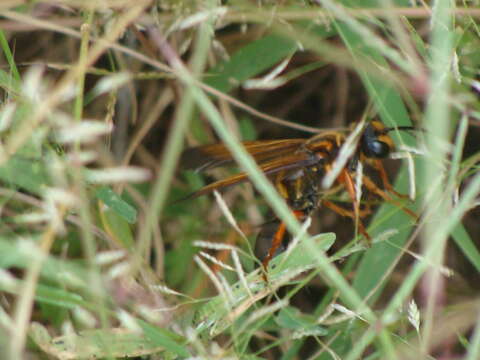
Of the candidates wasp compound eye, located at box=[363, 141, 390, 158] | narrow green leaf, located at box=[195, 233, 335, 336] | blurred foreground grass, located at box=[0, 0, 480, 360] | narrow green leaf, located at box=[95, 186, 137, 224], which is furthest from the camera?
wasp compound eye, located at box=[363, 141, 390, 158]

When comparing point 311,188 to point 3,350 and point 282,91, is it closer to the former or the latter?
point 282,91

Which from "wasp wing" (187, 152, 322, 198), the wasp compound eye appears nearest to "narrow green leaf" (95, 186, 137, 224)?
"wasp wing" (187, 152, 322, 198)

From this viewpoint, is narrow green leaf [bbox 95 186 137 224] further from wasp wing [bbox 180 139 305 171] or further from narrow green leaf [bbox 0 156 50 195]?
wasp wing [bbox 180 139 305 171]

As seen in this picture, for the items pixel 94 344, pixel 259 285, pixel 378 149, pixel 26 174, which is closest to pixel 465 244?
pixel 378 149

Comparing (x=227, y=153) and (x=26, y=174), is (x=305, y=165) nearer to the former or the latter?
(x=227, y=153)

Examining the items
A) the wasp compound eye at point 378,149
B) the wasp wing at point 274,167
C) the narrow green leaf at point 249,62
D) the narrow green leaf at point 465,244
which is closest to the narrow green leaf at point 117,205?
the wasp wing at point 274,167

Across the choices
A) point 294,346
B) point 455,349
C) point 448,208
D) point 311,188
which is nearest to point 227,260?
point 311,188

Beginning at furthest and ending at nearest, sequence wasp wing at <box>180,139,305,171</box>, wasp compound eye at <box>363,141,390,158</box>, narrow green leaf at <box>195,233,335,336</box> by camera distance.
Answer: wasp wing at <box>180,139,305,171</box> → wasp compound eye at <box>363,141,390,158</box> → narrow green leaf at <box>195,233,335,336</box>

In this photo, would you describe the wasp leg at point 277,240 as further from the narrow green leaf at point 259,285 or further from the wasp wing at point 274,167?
the narrow green leaf at point 259,285
